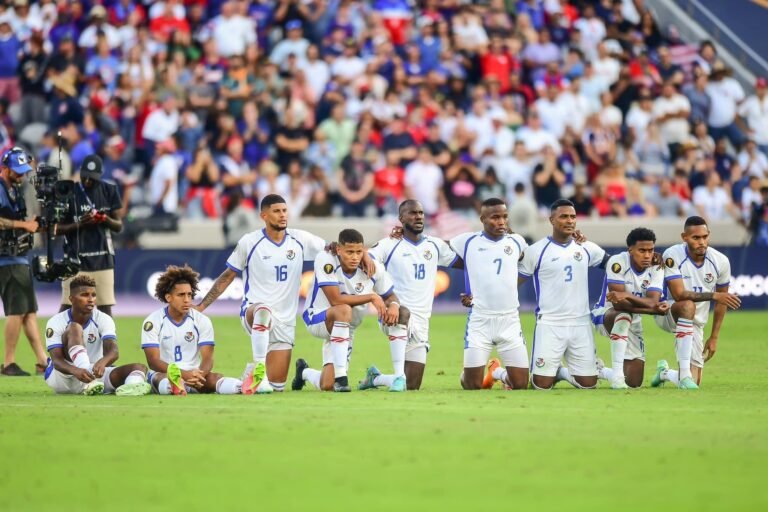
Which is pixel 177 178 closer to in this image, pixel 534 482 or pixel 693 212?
pixel 693 212

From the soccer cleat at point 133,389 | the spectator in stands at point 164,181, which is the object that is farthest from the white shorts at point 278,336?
the spectator in stands at point 164,181

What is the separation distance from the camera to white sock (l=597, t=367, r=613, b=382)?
1483cm

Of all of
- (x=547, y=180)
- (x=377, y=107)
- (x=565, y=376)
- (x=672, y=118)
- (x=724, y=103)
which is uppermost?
(x=724, y=103)

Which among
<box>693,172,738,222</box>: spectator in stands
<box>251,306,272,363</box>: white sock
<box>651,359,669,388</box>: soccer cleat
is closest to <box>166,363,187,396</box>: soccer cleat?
<box>251,306,272,363</box>: white sock

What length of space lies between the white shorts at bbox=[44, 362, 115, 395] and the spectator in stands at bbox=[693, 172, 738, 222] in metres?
17.7

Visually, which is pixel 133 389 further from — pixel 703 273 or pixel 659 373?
pixel 703 273

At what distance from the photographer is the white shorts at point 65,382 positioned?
14047mm

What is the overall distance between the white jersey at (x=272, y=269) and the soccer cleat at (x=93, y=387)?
1.72 metres

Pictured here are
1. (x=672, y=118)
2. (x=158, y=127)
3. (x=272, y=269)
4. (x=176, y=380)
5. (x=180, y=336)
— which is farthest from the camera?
(x=672, y=118)

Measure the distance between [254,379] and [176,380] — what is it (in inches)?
29.3

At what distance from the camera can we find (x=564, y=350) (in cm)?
1497

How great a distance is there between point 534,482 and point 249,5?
22.1 metres

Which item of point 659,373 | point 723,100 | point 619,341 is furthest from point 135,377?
point 723,100

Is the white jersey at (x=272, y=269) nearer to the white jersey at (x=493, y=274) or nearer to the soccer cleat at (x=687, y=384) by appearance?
the white jersey at (x=493, y=274)
